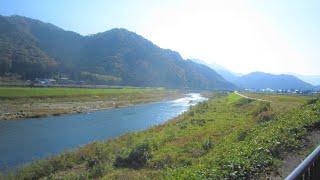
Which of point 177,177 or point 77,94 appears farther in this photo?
point 77,94

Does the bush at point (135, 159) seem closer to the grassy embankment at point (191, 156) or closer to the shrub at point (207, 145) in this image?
the grassy embankment at point (191, 156)

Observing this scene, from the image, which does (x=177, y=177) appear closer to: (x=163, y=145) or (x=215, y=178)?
(x=215, y=178)

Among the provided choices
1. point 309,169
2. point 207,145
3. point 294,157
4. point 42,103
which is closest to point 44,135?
point 207,145

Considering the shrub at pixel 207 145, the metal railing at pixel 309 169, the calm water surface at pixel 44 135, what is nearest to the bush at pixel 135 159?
the shrub at pixel 207 145

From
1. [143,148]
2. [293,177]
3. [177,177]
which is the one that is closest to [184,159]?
[143,148]

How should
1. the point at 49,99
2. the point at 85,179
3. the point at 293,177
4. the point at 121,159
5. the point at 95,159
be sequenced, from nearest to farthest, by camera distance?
the point at 293,177 < the point at 85,179 < the point at 121,159 < the point at 95,159 < the point at 49,99

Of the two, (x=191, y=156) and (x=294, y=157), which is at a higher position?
(x=294, y=157)

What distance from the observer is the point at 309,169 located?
6605 mm

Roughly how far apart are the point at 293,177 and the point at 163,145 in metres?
27.8

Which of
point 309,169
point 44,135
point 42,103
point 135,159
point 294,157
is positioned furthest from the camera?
point 42,103

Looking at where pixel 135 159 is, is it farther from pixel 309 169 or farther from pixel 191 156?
pixel 309 169

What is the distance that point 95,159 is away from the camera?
29656mm

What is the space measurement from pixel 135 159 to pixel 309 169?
21.3 m

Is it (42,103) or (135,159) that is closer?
(135,159)
